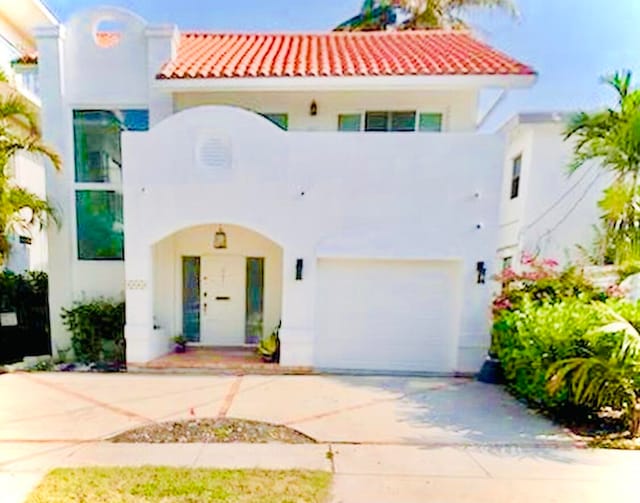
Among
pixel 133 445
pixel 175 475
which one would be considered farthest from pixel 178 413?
pixel 175 475

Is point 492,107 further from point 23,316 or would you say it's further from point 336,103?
point 23,316

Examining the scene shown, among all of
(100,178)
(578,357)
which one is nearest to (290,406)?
(578,357)

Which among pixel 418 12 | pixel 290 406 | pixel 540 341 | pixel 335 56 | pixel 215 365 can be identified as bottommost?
pixel 215 365

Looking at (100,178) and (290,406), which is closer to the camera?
(290,406)

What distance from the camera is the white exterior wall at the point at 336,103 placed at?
10078 mm

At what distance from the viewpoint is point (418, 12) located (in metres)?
17.5

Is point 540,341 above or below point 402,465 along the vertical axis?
above

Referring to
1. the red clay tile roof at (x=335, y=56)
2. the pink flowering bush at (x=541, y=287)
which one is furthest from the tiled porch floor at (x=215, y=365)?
the red clay tile roof at (x=335, y=56)

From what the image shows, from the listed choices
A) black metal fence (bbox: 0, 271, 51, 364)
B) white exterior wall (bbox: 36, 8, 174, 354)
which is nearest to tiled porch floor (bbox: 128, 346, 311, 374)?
white exterior wall (bbox: 36, 8, 174, 354)

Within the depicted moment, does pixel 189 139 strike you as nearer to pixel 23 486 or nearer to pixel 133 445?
pixel 133 445

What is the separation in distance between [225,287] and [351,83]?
19.4 feet

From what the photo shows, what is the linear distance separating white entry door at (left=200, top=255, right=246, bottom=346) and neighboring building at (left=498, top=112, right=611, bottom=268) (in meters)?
8.43

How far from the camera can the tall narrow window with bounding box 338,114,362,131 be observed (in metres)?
10.3

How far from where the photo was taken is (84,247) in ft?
33.7
